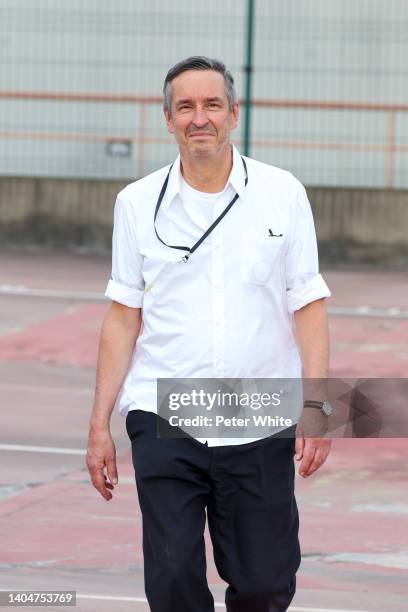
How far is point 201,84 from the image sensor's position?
4.98 metres

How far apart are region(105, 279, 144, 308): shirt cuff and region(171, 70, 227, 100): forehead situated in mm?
614

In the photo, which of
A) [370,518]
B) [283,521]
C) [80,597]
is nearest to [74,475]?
[370,518]

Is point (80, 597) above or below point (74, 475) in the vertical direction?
above

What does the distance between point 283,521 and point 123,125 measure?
19.0 meters

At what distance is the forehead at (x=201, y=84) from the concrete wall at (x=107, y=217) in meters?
17.1

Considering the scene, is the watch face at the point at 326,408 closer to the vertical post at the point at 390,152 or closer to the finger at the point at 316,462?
the finger at the point at 316,462

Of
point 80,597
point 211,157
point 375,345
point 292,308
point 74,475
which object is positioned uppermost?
point 211,157

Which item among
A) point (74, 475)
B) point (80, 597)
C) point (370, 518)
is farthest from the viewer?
point (74, 475)

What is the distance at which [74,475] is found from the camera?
973 centimetres

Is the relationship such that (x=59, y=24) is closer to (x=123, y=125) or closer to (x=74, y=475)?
(x=123, y=125)

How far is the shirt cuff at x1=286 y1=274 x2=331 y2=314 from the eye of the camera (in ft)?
16.6

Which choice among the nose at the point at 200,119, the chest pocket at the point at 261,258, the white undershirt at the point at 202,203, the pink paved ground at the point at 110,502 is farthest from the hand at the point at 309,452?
the pink paved ground at the point at 110,502

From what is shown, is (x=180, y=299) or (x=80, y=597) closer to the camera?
(x=180, y=299)

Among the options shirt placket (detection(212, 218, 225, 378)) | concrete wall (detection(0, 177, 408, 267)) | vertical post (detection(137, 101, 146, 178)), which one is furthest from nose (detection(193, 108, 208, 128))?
vertical post (detection(137, 101, 146, 178))
